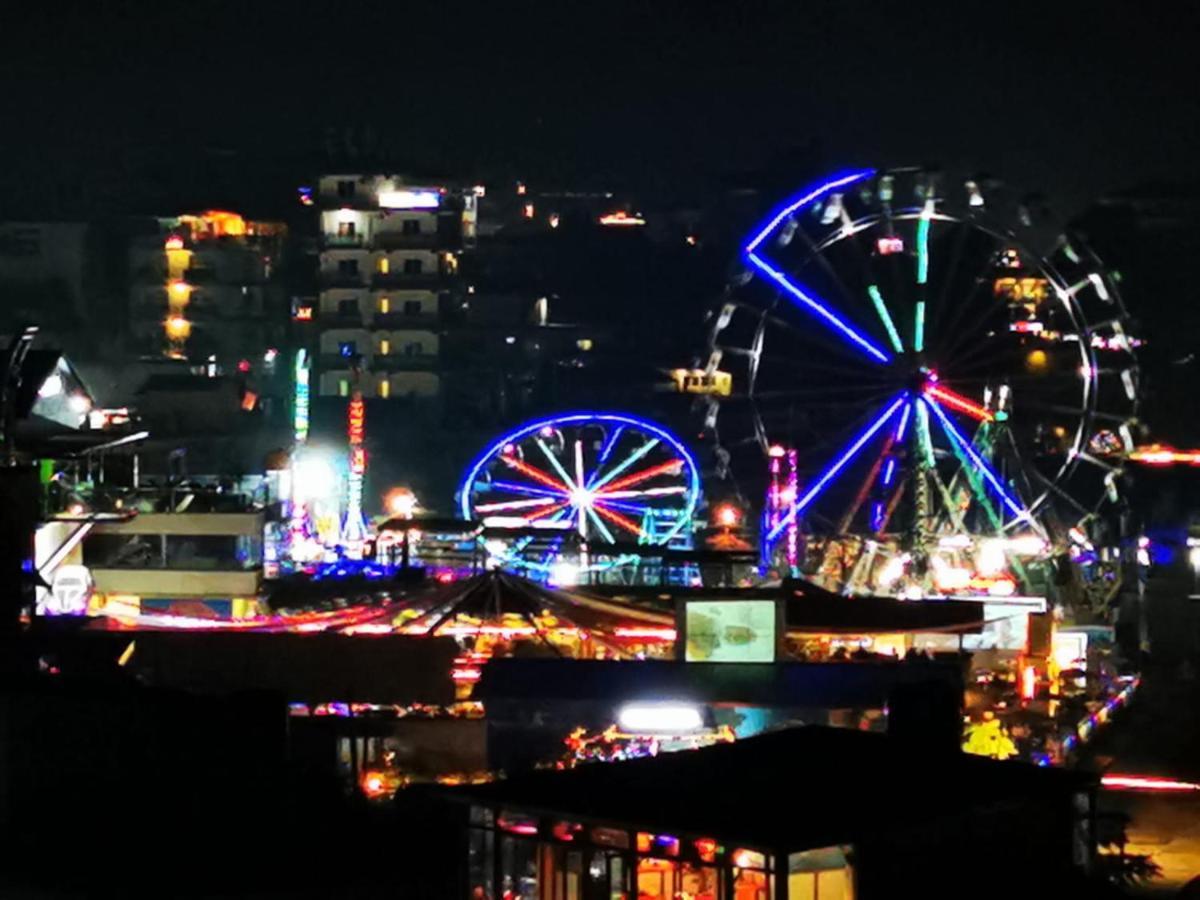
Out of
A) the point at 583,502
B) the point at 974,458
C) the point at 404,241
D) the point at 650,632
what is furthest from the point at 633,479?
the point at 404,241

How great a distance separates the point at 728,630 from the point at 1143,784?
15.1 feet

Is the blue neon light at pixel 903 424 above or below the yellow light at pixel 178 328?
below

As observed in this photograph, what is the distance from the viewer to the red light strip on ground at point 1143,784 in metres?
19.0

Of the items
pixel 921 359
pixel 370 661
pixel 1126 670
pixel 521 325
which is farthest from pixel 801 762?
pixel 521 325

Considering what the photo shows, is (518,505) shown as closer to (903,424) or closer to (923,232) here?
(903,424)

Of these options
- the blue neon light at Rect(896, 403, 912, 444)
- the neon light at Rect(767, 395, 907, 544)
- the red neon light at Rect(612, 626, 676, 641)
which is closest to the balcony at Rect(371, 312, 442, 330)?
the neon light at Rect(767, 395, 907, 544)

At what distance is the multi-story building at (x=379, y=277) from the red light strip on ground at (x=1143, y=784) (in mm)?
35265

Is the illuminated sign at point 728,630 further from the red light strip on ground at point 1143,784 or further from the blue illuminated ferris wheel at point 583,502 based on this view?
the blue illuminated ferris wheel at point 583,502

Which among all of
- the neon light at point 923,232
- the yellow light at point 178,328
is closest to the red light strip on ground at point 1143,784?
the neon light at point 923,232

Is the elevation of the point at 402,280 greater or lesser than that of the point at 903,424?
greater

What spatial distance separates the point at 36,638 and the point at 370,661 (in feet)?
17.5

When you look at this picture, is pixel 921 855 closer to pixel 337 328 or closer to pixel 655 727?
pixel 655 727

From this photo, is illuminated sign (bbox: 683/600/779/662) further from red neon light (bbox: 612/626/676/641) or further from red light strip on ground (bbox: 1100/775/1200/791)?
red light strip on ground (bbox: 1100/775/1200/791)

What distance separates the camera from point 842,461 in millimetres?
29781
